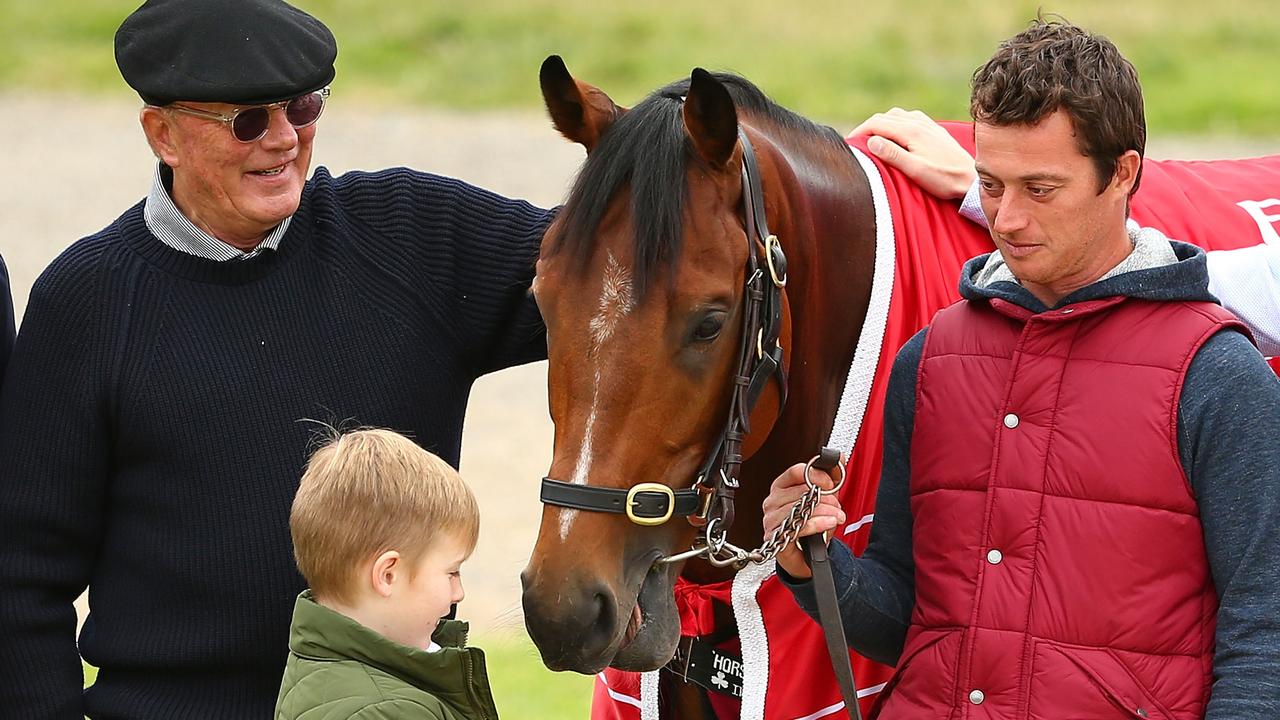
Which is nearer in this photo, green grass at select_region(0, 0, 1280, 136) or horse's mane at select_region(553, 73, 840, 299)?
horse's mane at select_region(553, 73, 840, 299)

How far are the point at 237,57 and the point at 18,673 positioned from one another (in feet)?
3.55

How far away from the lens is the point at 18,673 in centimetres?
262

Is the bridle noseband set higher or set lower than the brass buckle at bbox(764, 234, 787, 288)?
lower

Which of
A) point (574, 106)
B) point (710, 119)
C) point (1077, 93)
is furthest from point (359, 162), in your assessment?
point (1077, 93)

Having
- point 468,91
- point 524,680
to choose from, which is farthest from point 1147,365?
point 468,91

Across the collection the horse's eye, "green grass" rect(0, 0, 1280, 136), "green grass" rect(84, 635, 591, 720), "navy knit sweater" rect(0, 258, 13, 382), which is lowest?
"green grass" rect(84, 635, 591, 720)

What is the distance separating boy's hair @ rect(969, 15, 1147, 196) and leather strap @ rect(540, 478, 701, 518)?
71 cm

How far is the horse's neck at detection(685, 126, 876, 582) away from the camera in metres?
2.63

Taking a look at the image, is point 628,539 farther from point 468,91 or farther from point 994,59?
point 468,91

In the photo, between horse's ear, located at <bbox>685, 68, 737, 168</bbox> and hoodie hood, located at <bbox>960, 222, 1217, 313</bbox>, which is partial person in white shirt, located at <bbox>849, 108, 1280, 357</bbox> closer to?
hoodie hood, located at <bbox>960, 222, 1217, 313</bbox>

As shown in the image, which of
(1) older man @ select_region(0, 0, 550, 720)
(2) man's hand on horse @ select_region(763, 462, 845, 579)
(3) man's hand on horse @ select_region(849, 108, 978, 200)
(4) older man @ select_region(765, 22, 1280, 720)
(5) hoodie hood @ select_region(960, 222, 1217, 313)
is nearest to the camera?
(4) older man @ select_region(765, 22, 1280, 720)

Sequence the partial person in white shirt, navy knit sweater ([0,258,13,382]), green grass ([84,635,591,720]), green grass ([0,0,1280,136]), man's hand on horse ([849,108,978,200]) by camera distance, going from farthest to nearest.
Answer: green grass ([0,0,1280,136]), green grass ([84,635,591,720]), man's hand on horse ([849,108,978,200]), navy knit sweater ([0,258,13,382]), the partial person in white shirt

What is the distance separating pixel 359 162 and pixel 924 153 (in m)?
10.6

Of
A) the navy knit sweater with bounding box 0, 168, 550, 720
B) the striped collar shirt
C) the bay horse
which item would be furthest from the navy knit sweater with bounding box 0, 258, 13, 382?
the bay horse
